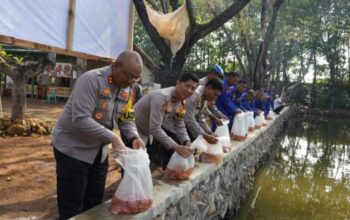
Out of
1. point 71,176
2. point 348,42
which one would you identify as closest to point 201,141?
point 71,176

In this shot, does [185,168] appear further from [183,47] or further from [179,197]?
[183,47]

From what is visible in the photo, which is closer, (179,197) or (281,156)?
A: (179,197)

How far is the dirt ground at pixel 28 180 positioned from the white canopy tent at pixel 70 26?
1.72 metres

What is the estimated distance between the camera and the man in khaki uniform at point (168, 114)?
4.33 metres

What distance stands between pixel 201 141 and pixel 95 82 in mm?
2474

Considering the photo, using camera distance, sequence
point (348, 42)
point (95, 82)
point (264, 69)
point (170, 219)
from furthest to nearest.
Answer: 1. point (348, 42)
2. point (264, 69)
3. point (170, 219)
4. point (95, 82)

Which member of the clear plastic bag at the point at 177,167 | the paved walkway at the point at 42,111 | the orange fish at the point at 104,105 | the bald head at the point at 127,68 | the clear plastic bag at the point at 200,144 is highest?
the bald head at the point at 127,68

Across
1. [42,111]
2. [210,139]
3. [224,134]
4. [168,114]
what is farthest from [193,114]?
[42,111]

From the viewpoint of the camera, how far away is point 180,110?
487 centimetres

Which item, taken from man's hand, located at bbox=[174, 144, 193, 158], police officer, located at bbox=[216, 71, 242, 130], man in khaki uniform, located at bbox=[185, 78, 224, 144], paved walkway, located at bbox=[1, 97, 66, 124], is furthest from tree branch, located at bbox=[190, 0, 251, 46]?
paved walkway, located at bbox=[1, 97, 66, 124]

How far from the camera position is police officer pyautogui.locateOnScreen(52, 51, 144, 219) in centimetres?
304

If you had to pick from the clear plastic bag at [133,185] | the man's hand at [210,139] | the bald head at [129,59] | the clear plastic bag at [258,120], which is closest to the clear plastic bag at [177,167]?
the man's hand at [210,139]

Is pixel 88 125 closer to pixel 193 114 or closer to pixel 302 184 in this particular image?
pixel 193 114

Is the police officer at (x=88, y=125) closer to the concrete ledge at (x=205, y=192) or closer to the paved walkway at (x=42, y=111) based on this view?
the concrete ledge at (x=205, y=192)
